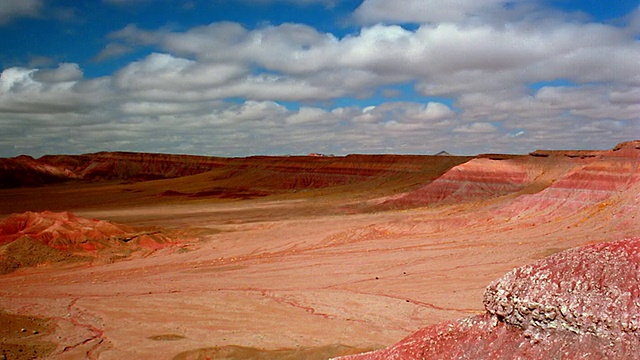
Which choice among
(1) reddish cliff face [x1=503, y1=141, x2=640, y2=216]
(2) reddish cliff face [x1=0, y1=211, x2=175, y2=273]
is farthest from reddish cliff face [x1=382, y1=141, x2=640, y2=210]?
(2) reddish cliff face [x1=0, y1=211, x2=175, y2=273]

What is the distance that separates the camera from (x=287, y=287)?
2236cm

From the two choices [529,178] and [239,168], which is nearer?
[529,178]

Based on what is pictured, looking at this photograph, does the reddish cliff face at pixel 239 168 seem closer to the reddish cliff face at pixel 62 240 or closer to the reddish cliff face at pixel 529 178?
the reddish cliff face at pixel 529 178

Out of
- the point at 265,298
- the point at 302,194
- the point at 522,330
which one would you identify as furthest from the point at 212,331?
the point at 302,194

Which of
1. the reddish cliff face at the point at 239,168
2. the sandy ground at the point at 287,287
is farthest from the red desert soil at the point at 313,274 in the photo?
the reddish cliff face at the point at 239,168

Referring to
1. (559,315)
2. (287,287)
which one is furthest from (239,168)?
(559,315)

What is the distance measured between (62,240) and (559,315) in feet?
109

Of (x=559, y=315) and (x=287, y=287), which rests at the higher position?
(x=559, y=315)

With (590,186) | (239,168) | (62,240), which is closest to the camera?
(62,240)

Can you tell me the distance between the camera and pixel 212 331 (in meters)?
16.2

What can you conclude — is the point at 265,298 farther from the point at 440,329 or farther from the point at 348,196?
the point at 348,196

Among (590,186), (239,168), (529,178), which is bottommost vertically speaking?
(590,186)

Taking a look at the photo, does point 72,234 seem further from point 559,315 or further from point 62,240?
point 559,315

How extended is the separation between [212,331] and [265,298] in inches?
178
